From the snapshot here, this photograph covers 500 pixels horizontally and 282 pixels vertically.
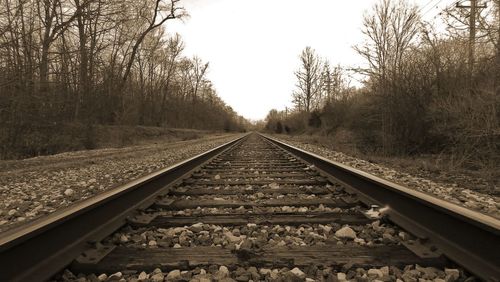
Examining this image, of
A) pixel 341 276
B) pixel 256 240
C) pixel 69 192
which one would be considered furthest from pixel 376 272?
pixel 69 192

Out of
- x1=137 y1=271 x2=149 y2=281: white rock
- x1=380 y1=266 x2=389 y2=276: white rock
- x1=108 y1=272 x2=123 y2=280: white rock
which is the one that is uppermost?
x1=380 y1=266 x2=389 y2=276: white rock

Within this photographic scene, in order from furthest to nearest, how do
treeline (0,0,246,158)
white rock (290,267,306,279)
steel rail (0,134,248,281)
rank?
treeline (0,0,246,158) → white rock (290,267,306,279) → steel rail (0,134,248,281)

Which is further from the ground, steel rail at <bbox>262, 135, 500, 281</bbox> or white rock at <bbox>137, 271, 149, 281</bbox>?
steel rail at <bbox>262, 135, 500, 281</bbox>

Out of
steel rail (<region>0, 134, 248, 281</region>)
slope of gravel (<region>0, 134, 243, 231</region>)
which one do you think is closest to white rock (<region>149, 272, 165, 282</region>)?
steel rail (<region>0, 134, 248, 281</region>)

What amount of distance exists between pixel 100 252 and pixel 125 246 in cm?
23

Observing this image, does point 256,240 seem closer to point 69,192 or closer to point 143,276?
point 143,276

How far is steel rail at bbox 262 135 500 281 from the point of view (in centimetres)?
204

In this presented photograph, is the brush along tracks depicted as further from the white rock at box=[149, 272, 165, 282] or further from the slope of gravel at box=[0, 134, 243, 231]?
the slope of gravel at box=[0, 134, 243, 231]

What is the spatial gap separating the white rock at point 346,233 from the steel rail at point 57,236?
169cm

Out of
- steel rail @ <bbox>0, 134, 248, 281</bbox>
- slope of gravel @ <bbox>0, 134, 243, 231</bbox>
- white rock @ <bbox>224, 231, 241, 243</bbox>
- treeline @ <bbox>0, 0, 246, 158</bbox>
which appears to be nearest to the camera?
steel rail @ <bbox>0, 134, 248, 281</bbox>

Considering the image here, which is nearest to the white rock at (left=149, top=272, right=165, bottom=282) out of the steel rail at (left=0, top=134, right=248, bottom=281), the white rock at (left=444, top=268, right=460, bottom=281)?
the steel rail at (left=0, top=134, right=248, bottom=281)

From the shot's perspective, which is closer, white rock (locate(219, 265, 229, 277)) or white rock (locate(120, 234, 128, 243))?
white rock (locate(219, 265, 229, 277))

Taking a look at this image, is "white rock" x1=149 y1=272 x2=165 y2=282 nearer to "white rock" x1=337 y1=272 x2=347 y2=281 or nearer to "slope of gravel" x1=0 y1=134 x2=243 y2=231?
"white rock" x1=337 y1=272 x2=347 y2=281

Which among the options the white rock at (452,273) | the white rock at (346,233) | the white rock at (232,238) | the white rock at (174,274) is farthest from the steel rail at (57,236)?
the white rock at (452,273)
